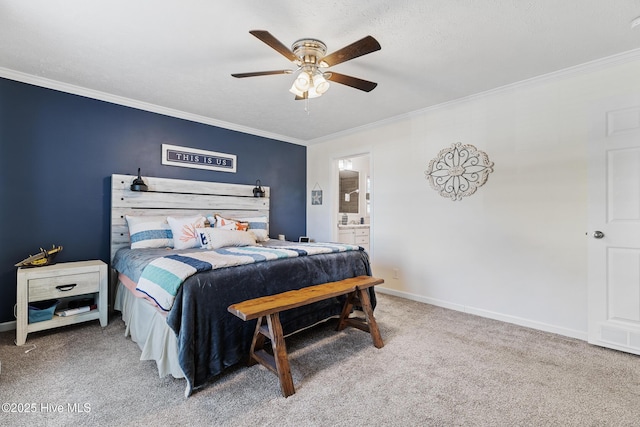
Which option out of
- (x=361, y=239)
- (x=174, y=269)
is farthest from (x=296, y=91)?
(x=361, y=239)

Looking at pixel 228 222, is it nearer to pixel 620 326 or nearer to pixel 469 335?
pixel 469 335

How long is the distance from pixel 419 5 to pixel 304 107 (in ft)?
6.28

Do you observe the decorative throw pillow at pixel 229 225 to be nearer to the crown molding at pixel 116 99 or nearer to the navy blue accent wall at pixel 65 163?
the navy blue accent wall at pixel 65 163

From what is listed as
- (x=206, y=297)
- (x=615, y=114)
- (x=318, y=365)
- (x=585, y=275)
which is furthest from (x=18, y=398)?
(x=615, y=114)

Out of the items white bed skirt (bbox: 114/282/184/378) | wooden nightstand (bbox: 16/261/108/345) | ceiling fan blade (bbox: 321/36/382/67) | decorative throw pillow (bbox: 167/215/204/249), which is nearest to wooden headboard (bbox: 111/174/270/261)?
decorative throw pillow (bbox: 167/215/204/249)

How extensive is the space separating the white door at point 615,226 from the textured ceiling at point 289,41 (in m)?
0.60

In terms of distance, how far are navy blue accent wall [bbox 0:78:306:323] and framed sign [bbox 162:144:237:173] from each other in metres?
0.07

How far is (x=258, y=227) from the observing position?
4047mm

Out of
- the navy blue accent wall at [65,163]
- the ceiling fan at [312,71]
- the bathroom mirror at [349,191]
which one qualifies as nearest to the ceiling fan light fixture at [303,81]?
the ceiling fan at [312,71]

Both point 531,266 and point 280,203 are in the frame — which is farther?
point 280,203

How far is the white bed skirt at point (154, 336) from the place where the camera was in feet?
6.17

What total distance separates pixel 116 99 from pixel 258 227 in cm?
216

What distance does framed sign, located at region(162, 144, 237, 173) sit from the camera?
12.1 ft

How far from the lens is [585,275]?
255 cm
